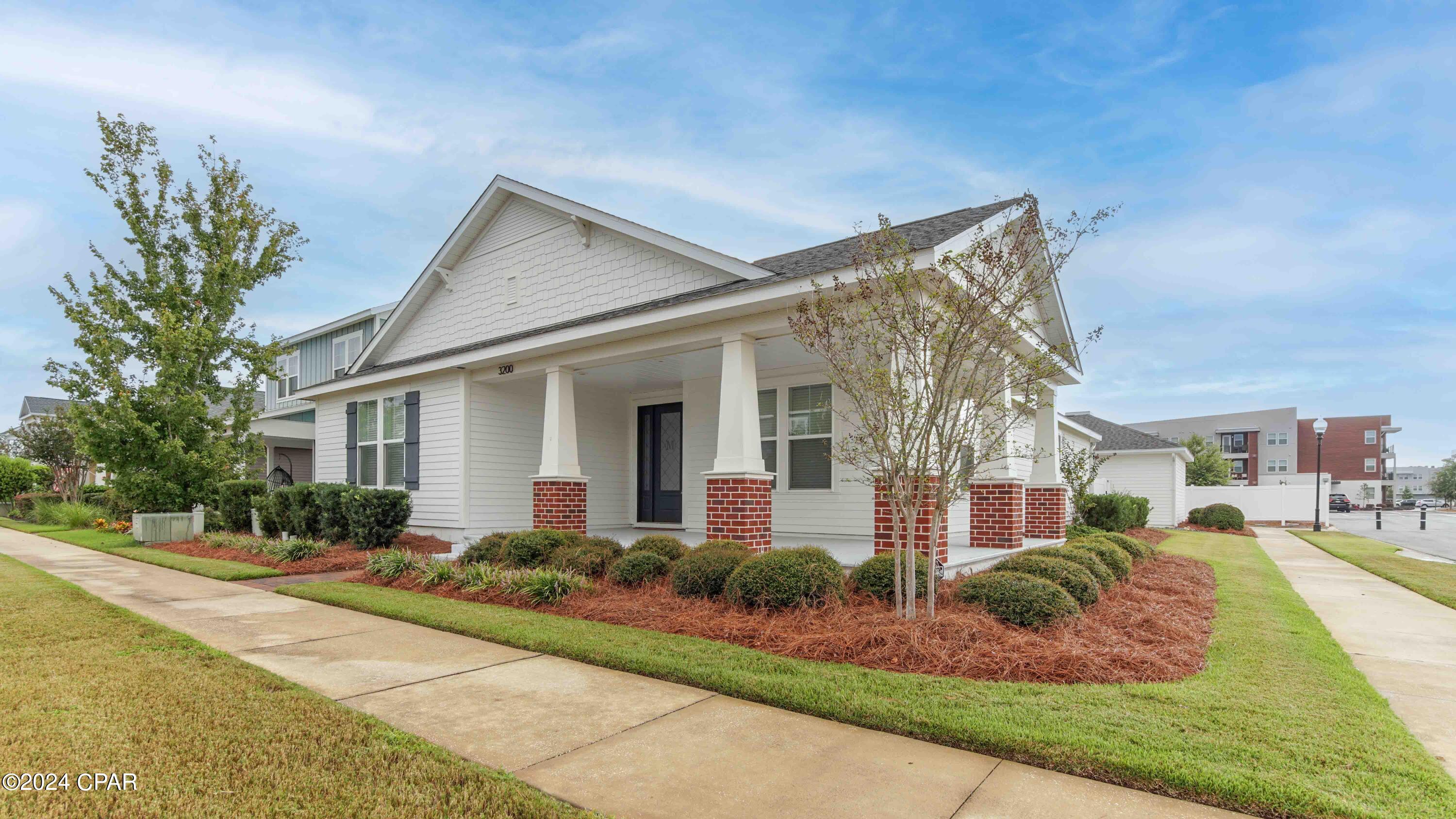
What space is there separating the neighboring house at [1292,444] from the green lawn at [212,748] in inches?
2660

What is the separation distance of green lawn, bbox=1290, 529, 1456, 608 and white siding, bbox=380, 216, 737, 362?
32.2ft

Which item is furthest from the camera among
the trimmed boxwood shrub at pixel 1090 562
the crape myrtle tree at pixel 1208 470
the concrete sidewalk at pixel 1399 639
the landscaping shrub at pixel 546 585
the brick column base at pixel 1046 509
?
the crape myrtle tree at pixel 1208 470

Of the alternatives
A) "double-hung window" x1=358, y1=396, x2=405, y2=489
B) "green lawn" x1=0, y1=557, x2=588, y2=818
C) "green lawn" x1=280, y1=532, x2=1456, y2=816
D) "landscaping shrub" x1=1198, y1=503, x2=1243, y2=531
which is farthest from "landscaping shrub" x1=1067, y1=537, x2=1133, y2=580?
"landscaping shrub" x1=1198, y1=503, x2=1243, y2=531

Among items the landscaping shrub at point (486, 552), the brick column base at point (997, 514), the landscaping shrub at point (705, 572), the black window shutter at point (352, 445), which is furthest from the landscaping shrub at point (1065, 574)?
the black window shutter at point (352, 445)

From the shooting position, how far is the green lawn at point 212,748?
2814 mm

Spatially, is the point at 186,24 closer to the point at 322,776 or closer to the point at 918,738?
the point at 322,776

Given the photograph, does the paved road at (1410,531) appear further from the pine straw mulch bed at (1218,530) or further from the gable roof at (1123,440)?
the gable roof at (1123,440)

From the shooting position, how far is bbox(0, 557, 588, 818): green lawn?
2814 mm

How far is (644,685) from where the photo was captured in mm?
4594

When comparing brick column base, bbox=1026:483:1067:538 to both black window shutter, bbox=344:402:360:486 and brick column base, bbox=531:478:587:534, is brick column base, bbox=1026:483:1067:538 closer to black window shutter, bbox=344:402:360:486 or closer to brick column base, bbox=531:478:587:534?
brick column base, bbox=531:478:587:534

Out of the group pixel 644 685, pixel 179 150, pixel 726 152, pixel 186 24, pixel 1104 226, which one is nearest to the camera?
pixel 644 685

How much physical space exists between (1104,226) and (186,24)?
434 inches

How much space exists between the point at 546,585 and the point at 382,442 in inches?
323

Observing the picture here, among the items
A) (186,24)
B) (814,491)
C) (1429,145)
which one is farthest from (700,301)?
(1429,145)
